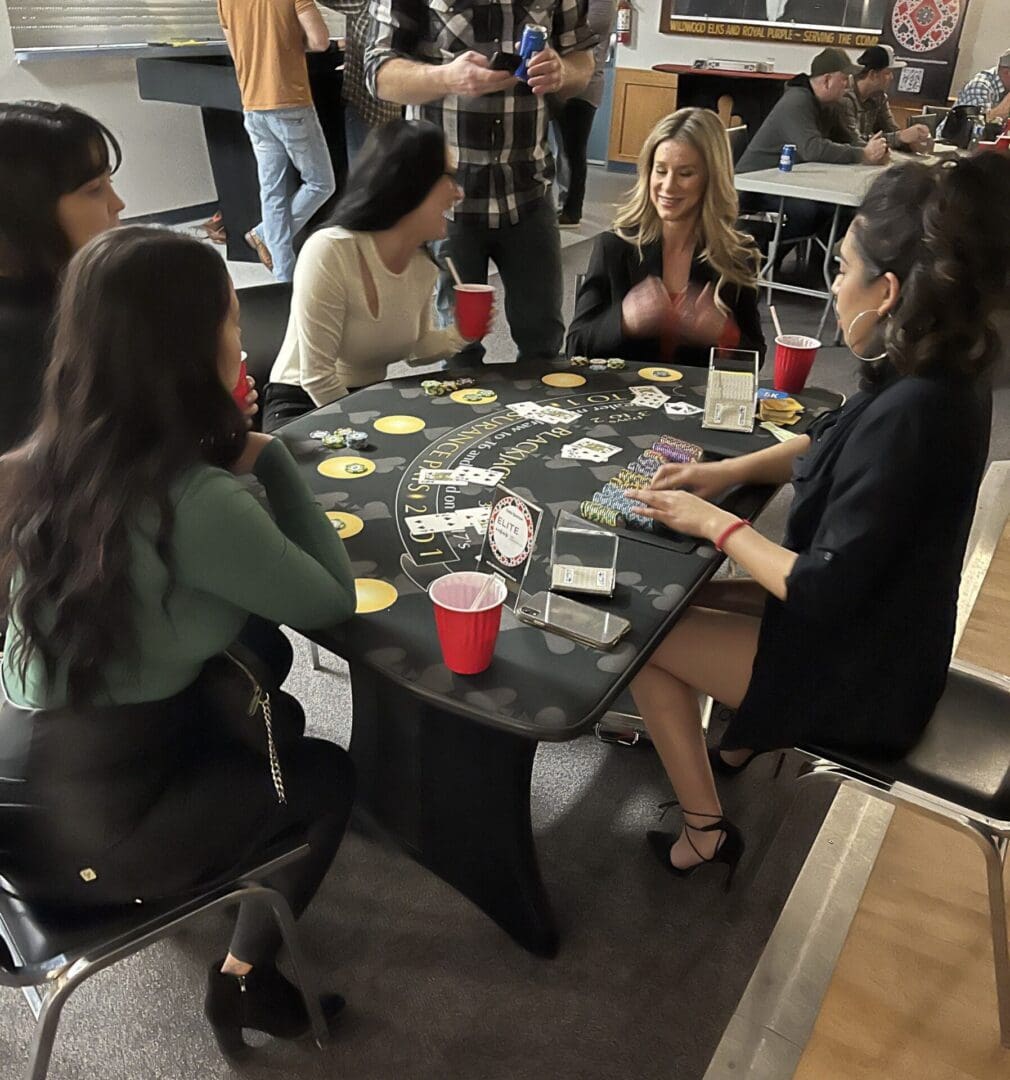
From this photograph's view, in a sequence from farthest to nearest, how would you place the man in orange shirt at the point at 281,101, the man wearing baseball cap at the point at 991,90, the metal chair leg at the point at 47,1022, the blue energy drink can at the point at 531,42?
the man wearing baseball cap at the point at 991,90
the man in orange shirt at the point at 281,101
the blue energy drink can at the point at 531,42
the metal chair leg at the point at 47,1022

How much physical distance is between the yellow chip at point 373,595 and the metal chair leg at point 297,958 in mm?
387

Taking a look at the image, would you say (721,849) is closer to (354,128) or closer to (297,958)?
(297,958)

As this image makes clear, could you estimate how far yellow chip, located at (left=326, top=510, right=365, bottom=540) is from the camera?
1472 mm

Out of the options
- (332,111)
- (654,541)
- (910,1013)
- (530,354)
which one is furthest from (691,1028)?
(332,111)

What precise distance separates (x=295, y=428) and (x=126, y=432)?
75 cm

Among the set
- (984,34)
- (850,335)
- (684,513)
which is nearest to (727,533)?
(684,513)

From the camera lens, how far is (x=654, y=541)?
4.84ft

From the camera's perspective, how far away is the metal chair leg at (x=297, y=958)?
124cm

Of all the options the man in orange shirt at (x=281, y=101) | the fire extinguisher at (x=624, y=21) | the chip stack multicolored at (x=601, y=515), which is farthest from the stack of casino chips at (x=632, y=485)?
the fire extinguisher at (x=624, y=21)

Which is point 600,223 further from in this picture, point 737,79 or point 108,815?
point 108,815

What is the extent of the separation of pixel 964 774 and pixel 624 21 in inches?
325

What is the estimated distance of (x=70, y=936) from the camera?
3.59ft

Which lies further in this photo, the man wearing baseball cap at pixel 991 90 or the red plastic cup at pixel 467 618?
the man wearing baseball cap at pixel 991 90

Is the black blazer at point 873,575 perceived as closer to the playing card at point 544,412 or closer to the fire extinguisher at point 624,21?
the playing card at point 544,412
